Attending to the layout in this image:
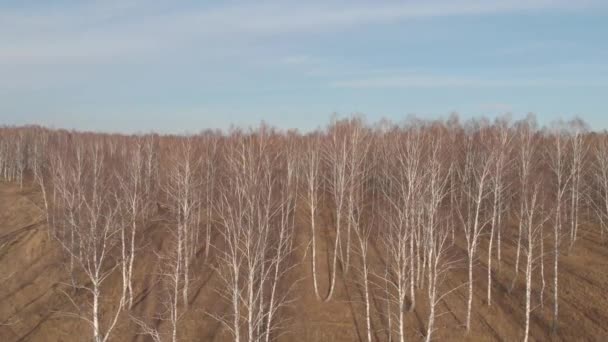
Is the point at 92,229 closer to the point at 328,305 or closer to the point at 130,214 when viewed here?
the point at 130,214

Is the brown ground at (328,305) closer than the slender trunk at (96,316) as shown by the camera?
No

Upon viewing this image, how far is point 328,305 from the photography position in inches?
1291

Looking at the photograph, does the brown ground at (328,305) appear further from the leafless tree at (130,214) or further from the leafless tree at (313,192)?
the leafless tree at (130,214)

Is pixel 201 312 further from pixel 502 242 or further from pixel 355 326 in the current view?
pixel 502 242

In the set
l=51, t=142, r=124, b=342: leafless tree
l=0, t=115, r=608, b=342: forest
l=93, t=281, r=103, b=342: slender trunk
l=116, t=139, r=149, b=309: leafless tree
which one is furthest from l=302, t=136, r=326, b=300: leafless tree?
l=93, t=281, r=103, b=342: slender trunk

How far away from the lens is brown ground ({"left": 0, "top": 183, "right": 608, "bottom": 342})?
29.2 metres

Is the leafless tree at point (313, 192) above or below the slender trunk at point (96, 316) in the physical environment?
above

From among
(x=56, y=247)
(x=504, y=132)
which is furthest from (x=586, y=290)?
(x=56, y=247)

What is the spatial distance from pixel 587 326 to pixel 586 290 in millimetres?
4386

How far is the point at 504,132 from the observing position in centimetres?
3388

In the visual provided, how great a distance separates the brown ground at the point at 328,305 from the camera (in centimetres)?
2925

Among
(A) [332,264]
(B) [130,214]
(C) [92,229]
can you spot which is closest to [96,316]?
(C) [92,229]

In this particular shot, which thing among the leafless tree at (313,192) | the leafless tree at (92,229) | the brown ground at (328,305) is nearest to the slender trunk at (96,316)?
the leafless tree at (92,229)

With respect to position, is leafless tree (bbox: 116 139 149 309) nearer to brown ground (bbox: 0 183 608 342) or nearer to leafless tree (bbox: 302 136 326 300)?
brown ground (bbox: 0 183 608 342)
